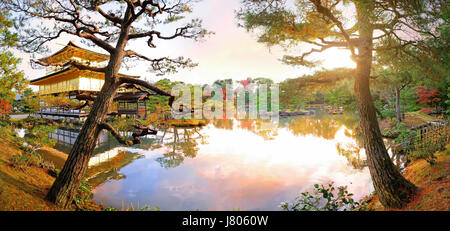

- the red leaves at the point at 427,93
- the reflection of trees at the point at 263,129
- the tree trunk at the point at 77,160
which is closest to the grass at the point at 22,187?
the tree trunk at the point at 77,160

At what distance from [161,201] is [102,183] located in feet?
6.64

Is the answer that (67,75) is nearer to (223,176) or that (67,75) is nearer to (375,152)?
(223,176)

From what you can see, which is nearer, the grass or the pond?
the grass

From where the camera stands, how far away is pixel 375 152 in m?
3.37

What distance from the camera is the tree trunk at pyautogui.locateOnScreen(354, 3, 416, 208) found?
10.6ft

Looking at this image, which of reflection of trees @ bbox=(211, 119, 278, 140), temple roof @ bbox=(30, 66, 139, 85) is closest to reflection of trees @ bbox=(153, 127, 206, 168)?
reflection of trees @ bbox=(211, 119, 278, 140)

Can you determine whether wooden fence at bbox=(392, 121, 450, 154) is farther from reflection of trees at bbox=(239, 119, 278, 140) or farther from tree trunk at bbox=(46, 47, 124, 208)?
tree trunk at bbox=(46, 47, 124, 208)

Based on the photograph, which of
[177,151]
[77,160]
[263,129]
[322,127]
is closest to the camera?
[77,160]

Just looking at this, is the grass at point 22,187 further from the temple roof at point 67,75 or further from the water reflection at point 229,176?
the temple roof at point 67,75

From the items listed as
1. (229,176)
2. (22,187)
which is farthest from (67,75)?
(229,176)

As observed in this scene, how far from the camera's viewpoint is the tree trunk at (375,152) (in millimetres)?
3227

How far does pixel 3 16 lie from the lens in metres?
3.47
